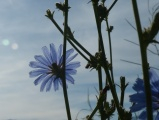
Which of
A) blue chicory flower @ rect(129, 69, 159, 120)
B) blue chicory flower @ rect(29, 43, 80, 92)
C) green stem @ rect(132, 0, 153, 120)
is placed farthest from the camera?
blue chicory flower @ rect(29, 43, 80, 92)

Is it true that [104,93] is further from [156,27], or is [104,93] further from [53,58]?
[53,58]

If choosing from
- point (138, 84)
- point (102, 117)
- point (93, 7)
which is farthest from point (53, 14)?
point (138, 84)

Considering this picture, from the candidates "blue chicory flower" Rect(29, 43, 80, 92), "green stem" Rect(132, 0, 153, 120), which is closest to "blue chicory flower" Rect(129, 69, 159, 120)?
"green stem" Rect(132, 0, 153, 120)

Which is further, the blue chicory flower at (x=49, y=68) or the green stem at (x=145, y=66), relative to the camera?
the blue chicory flower at (x=49, y=68)

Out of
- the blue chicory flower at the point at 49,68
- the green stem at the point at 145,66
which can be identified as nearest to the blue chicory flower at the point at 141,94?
the green stem at the point at 145,66

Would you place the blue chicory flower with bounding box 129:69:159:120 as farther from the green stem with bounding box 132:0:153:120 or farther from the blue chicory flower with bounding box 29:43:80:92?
the blue chicory flower with bounding box 29:43:80:92

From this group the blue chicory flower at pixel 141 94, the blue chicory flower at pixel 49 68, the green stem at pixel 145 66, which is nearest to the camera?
the green stem at pixel 145 66

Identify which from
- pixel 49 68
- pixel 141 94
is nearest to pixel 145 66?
pixel 141 94

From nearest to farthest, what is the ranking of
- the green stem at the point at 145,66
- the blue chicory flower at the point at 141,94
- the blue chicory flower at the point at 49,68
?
the green stem at the point at 145,66
the blue chicory flower at the point at 141,94
the blue chicory flower at the point at 49,68

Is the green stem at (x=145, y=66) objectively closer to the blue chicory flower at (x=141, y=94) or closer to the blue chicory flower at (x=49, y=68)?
the blue chicory flower at (x=141, y=94)

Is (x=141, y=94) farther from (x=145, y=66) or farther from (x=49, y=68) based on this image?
(x=49, y=68)

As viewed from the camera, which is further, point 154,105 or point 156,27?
point 154,105
